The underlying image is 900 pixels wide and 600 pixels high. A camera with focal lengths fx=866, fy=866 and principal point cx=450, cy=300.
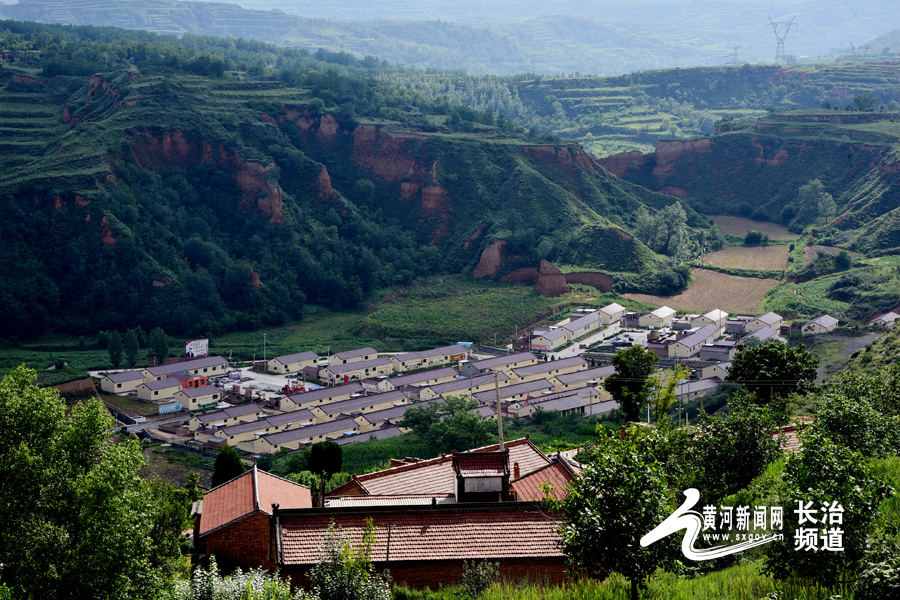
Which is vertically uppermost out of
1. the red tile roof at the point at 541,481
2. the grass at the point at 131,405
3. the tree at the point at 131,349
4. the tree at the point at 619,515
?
the tree at the point at 619,515

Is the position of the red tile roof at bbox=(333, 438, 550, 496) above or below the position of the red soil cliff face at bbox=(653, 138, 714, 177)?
below

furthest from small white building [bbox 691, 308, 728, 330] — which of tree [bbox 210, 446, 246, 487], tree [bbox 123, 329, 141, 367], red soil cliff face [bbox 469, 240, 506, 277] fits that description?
tree [bbox 210, 446, 246, 487]

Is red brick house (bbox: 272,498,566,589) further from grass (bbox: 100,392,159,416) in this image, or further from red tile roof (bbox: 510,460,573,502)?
grass (bbox: 100,392,159,416)

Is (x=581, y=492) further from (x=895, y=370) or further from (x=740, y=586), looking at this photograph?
(x=895, y=370)

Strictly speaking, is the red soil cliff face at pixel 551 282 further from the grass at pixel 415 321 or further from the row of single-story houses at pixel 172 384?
the row of single-story houses at pixel 172 384

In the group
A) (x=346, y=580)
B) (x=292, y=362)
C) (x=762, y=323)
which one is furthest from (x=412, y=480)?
(x=762, y=323)

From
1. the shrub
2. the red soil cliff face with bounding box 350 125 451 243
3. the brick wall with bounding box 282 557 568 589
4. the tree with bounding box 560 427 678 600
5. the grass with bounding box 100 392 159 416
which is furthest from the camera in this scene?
the red soil cliff face with bounding box 350 125 451 243

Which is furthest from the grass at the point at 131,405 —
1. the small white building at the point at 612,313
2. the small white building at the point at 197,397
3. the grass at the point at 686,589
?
the grass at the point at 686,589
